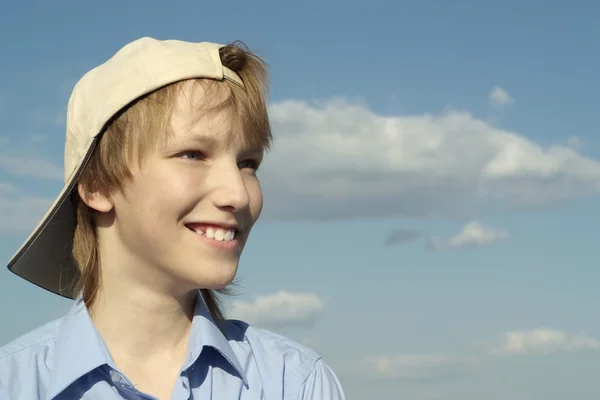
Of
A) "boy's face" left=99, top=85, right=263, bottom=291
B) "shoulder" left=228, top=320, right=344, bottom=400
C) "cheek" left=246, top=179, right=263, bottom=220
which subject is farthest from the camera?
"shoulder" left=228, top=320, right=344, bottom=400

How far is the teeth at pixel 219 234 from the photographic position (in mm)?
3338

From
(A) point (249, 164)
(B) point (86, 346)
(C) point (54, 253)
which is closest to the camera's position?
(B) point (86, 346)

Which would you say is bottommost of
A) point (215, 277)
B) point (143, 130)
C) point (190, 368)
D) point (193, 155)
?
point (190, 368)

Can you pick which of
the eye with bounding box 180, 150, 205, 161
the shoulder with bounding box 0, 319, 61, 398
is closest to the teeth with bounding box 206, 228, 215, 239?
the eye with bounding box 180, 150, 205, 161

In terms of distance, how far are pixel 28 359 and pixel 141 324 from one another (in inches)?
18.4

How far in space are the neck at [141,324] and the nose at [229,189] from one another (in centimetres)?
47

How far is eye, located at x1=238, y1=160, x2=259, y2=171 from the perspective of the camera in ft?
11.6

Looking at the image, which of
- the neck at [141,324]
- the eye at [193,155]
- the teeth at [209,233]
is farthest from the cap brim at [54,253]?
the teeth at [209,233]

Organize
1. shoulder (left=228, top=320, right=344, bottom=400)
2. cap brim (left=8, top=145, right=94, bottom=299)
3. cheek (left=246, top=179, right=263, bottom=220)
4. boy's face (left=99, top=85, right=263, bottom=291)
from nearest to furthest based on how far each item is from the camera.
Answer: boy's face (left=99, top=85, right=263, bottom=291) < cheek (left=246, top=179, right=263, bottom=220) < shoulder (left=228, top=320, right=344, bottom=400) < cap brim (left=8, top=145, right=94, bottom=299)

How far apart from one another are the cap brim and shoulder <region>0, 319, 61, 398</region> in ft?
0.94

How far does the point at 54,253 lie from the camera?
3.87m

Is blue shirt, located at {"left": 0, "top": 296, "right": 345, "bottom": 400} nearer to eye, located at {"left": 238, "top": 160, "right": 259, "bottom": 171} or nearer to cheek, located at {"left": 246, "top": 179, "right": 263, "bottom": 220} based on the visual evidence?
cheek, located at {"left": 246, "top": 179, "right": 263, "bottom": 220}

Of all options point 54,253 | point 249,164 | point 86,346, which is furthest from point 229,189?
point 54,253

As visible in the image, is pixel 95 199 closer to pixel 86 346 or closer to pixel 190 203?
pixel 190 203
